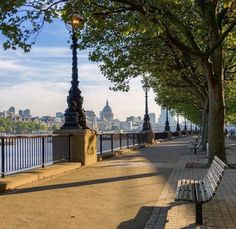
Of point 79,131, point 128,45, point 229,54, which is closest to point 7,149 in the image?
point 79,131

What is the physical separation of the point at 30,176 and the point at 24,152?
86 centimetres

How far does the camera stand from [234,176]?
587 inches

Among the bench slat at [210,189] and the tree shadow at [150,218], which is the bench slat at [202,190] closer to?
the bench slat at [210,189]

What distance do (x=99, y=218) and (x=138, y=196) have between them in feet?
8.49

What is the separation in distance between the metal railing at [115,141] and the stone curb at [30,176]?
6.60m

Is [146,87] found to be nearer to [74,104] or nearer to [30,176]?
[74,104]

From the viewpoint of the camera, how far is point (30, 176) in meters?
13.2

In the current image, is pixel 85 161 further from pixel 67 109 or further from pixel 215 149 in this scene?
pixel 215 149

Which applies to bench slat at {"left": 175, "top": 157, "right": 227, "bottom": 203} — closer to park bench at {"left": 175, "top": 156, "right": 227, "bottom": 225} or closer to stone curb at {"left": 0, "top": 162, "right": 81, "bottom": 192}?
park bench at {"left": 175, "top": 156, "right": 227, "bottom": 225}

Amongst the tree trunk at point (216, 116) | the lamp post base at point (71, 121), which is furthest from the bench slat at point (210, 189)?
the lamp post base at point (71, 121)

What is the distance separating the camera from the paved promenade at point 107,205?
315 inches

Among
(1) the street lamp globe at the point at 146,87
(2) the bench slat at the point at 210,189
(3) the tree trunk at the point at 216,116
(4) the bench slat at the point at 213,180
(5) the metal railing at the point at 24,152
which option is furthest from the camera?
(1) the street lamp globe at the point at 146,87

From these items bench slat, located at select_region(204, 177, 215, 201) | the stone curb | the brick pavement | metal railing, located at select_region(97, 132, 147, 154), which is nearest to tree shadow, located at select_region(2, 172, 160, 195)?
the stone curb

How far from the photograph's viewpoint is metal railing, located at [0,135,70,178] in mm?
12539
